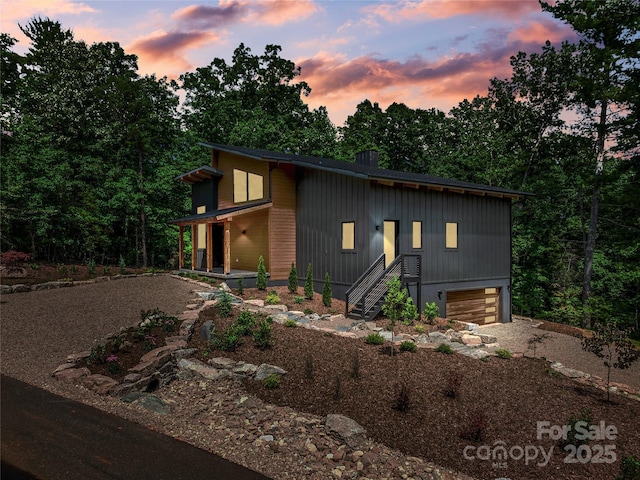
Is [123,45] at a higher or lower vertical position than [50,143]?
higher

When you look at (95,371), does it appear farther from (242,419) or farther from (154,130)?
(154,130)

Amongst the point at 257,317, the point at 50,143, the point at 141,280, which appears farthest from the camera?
the point at 50,143

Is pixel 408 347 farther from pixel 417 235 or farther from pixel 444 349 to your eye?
pixel 417 235

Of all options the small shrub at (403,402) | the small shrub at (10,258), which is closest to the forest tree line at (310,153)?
the small shrub at (10,258)

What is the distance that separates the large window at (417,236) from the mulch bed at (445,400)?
741 centimetres

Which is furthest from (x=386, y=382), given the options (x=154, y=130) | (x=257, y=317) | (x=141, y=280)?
(x=154, y=130)

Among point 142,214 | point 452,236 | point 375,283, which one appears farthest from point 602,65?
point 142,214

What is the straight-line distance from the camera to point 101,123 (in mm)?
27375

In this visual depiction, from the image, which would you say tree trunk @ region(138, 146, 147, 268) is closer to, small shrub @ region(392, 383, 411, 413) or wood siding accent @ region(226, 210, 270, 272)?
wood siding accent @ region(226, 210, 270, 272)

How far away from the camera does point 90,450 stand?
455cm

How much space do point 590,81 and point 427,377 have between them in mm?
19985

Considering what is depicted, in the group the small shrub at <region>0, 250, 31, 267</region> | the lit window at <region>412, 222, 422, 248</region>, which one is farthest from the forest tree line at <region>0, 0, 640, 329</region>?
the lit window at <region>412, 222, 422, 248</region>

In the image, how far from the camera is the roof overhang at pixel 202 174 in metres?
20.9

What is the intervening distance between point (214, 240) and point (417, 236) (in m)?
11.9
